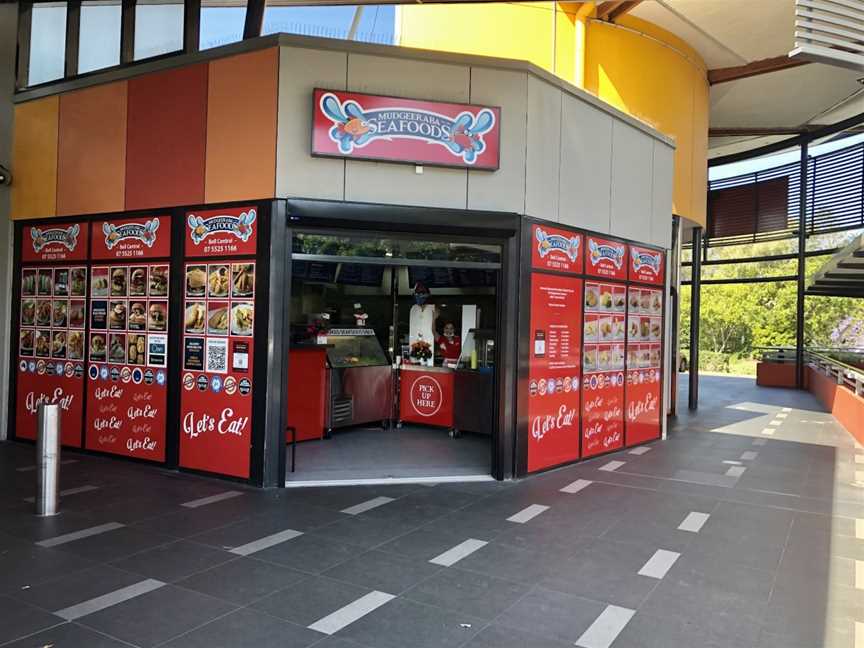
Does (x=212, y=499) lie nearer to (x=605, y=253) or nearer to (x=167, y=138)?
(x=167, y=138)

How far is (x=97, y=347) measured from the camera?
7219mm

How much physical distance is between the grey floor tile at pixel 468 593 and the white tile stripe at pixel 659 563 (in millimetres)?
908

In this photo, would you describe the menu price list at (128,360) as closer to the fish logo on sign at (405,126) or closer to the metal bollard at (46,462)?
the metal bollard at (46,462)

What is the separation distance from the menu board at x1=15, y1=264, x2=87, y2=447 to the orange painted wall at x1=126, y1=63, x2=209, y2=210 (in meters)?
1.28

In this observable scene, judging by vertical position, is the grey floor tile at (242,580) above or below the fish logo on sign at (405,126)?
below

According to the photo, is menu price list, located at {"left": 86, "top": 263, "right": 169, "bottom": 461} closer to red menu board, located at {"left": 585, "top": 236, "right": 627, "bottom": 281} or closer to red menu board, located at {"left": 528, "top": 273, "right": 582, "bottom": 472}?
red menu board, located at {"left": 528, "top": 273, "right": 582, "bottom": 472}

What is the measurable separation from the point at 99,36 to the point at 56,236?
8.18ft

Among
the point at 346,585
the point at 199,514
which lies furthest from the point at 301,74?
the point at 346,585

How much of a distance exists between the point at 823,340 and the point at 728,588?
30.7m

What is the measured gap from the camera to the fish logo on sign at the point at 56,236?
744 cm

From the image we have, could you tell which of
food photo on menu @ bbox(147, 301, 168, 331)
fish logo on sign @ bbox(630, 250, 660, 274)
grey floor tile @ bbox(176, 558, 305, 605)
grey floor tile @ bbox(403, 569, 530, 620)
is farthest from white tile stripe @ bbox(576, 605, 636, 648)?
fish logo on sign @ bbox(630, 250, 660, 274)

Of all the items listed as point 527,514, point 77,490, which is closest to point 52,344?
point 77,490

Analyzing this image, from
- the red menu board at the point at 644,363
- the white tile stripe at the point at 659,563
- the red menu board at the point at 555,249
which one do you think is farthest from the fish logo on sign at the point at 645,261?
the white tile stripe at the point at 659,563

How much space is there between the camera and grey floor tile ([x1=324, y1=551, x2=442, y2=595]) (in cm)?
385
